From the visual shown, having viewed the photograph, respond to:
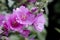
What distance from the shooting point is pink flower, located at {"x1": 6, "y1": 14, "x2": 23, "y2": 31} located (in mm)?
1270

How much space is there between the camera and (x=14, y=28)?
1.29 m

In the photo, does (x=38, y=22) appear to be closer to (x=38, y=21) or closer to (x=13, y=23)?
(x=38, y=21)

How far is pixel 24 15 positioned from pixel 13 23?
75mm

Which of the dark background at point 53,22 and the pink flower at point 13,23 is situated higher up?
the dark background at point 53,22

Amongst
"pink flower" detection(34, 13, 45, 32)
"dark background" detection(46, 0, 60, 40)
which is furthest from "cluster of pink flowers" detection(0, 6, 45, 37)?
"dark background" detection(46, 0, 60, 40)

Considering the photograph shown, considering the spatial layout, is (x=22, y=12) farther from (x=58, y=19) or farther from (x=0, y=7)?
(x=58, y=19)

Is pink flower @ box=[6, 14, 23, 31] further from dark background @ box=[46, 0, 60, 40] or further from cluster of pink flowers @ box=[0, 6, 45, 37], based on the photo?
dark background @ box=[46, 0, 60, 40]

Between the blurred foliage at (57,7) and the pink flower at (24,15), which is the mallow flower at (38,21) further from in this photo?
the blurred foliage at (57,7)

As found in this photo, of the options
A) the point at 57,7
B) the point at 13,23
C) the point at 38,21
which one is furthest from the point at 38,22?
the point at 57,7

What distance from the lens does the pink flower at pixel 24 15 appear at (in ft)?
4.16

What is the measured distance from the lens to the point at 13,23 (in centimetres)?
131

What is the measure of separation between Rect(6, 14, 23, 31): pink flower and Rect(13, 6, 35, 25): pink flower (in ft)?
0.07

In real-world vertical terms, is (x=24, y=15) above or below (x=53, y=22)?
below

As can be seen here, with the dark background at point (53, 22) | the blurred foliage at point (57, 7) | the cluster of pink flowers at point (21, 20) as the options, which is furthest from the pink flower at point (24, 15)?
the blurred foliage at point (57, 7)
